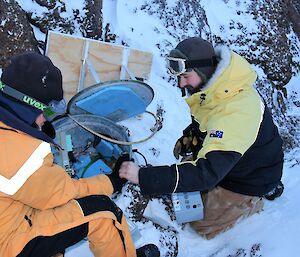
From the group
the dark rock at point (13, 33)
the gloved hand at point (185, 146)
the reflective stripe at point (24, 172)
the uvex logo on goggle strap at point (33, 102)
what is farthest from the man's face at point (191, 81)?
the dark rock at point (13, 33)

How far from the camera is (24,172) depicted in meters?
2.30

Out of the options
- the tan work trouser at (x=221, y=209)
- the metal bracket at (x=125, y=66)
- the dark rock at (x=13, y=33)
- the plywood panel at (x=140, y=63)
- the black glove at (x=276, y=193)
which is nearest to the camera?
the tan work trouser at (x=221, y=209)

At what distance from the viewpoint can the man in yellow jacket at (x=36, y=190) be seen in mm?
2314

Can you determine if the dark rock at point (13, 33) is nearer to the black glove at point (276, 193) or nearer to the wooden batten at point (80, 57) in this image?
the wooden batten at point (80, 57)

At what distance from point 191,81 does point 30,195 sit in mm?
1392

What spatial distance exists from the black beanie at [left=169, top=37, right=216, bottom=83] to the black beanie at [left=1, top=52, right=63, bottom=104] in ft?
3.06

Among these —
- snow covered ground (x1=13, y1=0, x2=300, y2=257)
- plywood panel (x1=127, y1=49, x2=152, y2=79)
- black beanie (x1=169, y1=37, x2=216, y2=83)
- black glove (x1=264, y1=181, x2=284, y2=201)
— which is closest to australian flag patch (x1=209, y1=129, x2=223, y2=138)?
black beanie (x1=169, y1=37, x2=216, y2=83)

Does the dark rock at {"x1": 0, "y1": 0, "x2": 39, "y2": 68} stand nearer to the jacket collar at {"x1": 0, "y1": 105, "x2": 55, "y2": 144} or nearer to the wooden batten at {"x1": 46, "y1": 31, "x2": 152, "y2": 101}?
the wooden batten at {"x1": 46, "y1": 31, "x2": 152, "y2": 101}

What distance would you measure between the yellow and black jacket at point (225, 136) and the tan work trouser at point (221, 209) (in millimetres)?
333

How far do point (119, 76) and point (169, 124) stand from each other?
73cm

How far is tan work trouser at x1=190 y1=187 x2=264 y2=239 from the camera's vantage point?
352cm

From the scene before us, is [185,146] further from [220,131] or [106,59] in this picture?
[106,59]

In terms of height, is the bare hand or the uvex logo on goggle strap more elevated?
the uvex logo on goggle strap

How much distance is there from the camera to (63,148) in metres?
3.34
